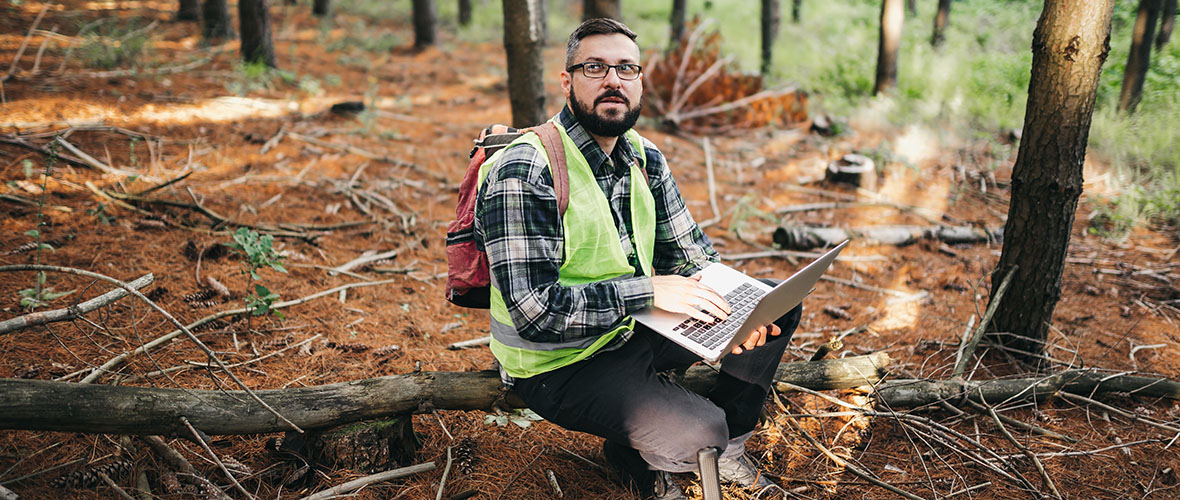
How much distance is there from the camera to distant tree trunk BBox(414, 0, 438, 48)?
12.4m

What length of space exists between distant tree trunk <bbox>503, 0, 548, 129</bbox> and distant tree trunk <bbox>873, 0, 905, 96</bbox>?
6718 millimetres

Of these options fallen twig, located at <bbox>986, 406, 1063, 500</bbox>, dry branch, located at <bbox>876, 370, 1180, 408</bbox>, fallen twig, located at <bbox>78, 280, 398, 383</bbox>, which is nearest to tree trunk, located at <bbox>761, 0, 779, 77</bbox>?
dry branch, located at <bbox>876, 370, 1180, 408</bbox>

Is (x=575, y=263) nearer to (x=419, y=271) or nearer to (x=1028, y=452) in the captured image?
(x=1028, y=452)

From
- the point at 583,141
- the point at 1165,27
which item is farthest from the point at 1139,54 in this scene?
the point at 583,141

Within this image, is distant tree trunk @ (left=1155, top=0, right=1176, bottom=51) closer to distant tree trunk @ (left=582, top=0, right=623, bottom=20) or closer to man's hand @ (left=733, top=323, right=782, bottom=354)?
distant tree trunk @ (left=582, top=0, right=623, bottom=20)

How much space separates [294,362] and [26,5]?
11.6 m

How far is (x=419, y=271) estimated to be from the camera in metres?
4.81

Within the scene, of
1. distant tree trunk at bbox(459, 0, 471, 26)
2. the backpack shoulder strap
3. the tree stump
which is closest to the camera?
the backpack shoulder strap

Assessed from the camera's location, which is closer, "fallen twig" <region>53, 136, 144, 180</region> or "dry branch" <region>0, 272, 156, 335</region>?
"dry branch" <region>0, 272, 156, 335</region>

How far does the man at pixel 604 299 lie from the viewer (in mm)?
2373

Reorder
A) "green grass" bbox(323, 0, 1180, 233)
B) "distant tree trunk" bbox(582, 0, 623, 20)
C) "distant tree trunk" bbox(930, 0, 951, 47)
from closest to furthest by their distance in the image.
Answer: "green grass" bbox(323, 0, 1180, 233)
"distant tree trunk" bbox(582, 0, 623, 20)
"distant tree trunk" bbox(930, 0, 951, 47)

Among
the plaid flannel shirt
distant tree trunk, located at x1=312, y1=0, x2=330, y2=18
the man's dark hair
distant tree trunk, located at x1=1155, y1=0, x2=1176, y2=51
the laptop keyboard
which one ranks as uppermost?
distant tree trunk, located at x1=312, y1=0, x2=330, y2=18

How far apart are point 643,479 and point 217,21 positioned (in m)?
11.4

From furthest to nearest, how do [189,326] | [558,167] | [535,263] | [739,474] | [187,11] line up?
1. [187,11]
2. [189,326]
3. [739,474]
4. [558,167]
5. [535,263]
